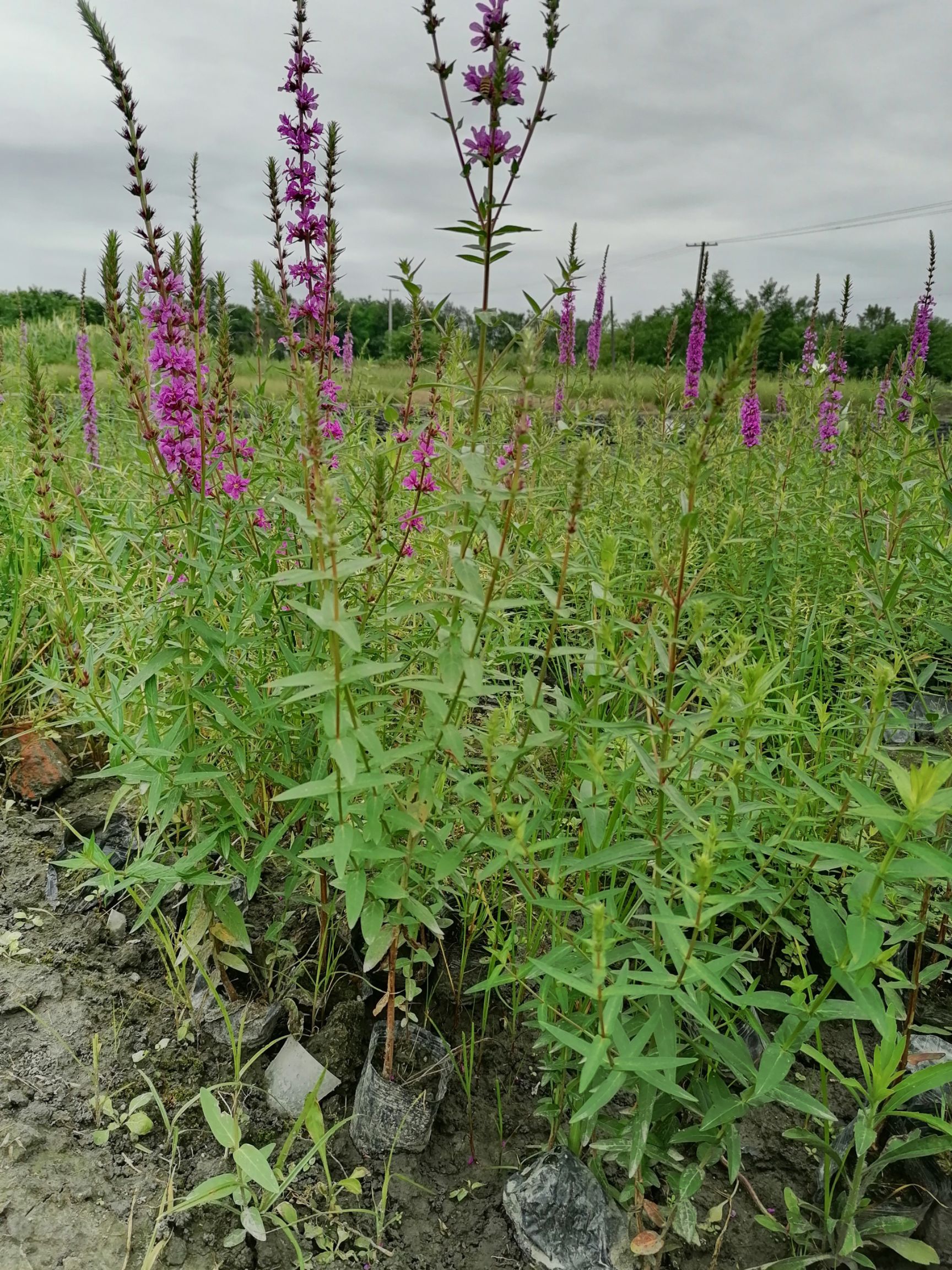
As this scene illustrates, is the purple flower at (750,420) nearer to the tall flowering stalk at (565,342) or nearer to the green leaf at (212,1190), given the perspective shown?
the tall flowering stalk at (565,342)

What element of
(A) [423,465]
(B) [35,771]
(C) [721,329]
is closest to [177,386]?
(A) [423,465]

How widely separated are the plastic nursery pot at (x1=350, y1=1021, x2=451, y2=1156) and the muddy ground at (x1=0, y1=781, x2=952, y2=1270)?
0.04 metres

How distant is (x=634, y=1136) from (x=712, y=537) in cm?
279

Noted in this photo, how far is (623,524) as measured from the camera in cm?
395

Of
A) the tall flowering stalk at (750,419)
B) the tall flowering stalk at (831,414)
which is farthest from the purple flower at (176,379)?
the tall flowering stalk at (831,414)

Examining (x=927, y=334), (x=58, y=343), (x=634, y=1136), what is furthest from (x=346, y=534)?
(x=58, y=343)

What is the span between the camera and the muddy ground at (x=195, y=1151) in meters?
1.73

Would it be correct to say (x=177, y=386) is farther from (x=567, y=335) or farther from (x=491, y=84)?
(x=567, y=335)

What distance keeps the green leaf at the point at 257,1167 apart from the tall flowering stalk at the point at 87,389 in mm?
4462

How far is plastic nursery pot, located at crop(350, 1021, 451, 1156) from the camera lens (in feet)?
6.38

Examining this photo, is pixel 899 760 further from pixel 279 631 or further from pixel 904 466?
pixel 279 631

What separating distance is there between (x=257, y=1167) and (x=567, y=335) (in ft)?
21.7

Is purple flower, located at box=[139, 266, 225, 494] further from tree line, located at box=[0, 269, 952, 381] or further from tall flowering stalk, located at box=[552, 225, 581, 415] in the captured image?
tree line, located at box=[0, 269, 952, 381]

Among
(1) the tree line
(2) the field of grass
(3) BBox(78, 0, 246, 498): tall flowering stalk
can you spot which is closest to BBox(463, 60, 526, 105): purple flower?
(2) the field of grass
